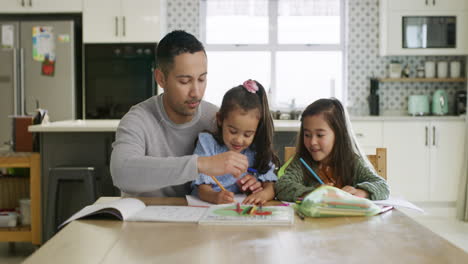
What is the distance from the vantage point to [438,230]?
14.0 feet

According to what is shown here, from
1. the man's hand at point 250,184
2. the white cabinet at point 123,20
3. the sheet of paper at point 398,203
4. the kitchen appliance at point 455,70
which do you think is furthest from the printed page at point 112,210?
the kitchen appliance at point 455,70

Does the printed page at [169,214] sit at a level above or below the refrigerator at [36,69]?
below

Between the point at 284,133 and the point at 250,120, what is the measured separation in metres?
1.55

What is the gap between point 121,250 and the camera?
1041mm

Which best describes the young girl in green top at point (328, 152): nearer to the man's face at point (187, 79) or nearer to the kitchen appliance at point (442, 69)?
the man's face at point (187, 79)

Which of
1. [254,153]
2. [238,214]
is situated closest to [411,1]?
[254,153]

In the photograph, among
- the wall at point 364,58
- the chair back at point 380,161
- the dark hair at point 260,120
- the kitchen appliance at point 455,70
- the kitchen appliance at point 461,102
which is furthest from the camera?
the wall at point 364,58

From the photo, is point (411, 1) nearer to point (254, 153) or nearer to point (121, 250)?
point (254, 153)

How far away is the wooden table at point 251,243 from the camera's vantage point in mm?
Answer: 985

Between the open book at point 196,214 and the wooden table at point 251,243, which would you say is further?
the open book at point 196,214

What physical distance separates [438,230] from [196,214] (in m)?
3.39

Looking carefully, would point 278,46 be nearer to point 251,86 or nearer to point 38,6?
point 38,6

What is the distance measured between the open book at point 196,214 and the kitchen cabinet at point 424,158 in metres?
3.90

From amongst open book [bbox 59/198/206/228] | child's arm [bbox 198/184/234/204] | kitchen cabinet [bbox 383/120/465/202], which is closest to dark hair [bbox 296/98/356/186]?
child's arm [bbox 198/184/234/204]
